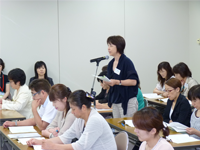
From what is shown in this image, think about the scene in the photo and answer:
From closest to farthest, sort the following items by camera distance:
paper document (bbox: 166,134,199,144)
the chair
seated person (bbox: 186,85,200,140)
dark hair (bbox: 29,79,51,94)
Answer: the chair < paper document (bbox: 166,134,199,144) < seated person (bbox: 186,85,200,140) < dark hair (bbox: 29,79,51,94)

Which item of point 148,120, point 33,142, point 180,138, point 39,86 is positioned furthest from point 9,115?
point 148,120

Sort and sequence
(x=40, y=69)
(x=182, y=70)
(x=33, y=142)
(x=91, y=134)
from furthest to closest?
(x=40, y=69) < (x=182, y=70) < (x=33, y=142) < (x=91, y=134)

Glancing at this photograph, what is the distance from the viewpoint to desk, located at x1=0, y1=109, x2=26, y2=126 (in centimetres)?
332

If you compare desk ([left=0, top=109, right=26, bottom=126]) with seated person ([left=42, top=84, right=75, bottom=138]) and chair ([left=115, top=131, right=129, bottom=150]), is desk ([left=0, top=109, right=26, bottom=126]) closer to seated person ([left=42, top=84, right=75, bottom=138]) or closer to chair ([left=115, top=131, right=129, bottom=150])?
seated person ([left=42, top=84, right=75, bottom=138])

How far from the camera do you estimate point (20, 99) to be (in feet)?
13.0

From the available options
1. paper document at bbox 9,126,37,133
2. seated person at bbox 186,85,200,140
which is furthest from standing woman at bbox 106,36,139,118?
paper document at bbox 9,126,37,133

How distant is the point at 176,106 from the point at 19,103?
2161mm

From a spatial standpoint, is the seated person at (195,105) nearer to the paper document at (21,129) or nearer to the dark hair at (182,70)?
the paper document at (21,129)

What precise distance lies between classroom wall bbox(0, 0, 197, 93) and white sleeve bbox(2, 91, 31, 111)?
7.40 feet

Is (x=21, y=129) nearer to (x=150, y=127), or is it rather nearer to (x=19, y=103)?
(x=19, y=103)

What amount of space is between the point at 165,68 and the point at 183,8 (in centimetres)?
296

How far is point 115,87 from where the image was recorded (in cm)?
336

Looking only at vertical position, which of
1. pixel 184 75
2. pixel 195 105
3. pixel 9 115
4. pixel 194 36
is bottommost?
pixel 9 115

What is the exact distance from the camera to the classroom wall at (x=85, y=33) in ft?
20.0
